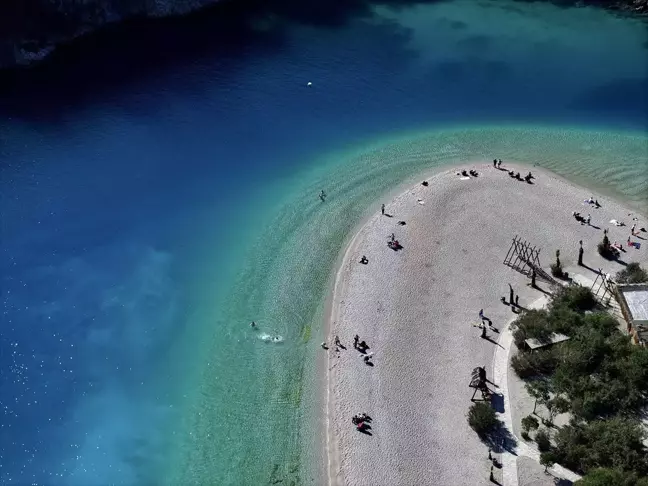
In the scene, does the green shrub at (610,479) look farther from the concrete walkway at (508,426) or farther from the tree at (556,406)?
the tree at (556,406)

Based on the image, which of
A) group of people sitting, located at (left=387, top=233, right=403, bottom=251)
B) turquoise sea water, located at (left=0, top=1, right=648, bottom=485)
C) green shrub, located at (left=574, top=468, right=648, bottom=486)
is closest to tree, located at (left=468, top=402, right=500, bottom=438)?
green shrub, located at (left=574, top=468, right=648, bottom=486)

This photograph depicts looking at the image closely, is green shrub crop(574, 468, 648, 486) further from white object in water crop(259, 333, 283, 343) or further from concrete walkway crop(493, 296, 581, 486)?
white object in water crop(259, 333, 283, 343)

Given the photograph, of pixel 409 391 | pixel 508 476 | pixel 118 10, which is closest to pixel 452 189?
pixel 409 391

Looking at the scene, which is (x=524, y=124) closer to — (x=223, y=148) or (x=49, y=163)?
(x=223, y=148)

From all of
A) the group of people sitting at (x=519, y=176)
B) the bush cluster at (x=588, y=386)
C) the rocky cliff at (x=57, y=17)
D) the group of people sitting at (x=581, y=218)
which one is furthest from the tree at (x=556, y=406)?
the rocky cliff at (x=57, y=17)

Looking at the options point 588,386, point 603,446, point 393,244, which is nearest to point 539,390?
point 588,386
